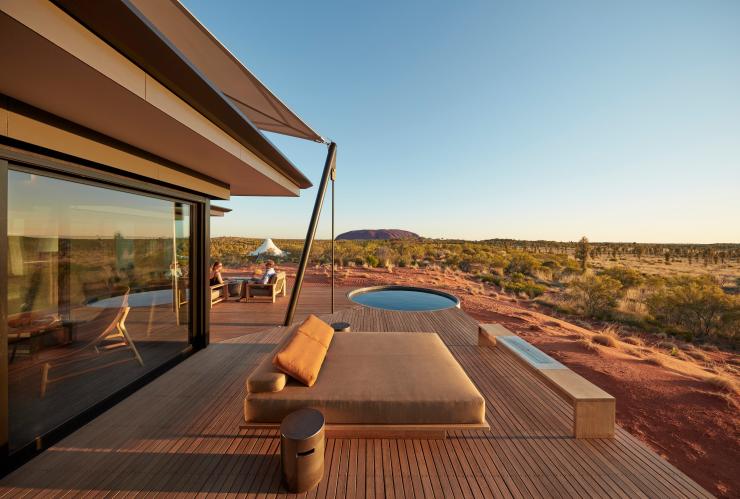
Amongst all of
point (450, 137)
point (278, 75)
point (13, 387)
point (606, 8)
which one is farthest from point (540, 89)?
point (13, 387)

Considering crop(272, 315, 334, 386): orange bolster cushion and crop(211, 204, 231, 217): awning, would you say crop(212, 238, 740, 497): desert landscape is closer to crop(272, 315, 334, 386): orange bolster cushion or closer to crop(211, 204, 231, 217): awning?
crop(272, 315, 334, 386): orange bolster cushion

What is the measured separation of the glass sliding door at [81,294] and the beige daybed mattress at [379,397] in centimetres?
212

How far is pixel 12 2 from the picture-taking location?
46.8 inches

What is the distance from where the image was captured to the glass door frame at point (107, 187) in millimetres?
2207

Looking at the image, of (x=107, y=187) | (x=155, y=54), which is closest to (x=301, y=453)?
(x=155, y=54)

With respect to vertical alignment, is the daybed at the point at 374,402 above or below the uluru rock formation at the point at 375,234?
below

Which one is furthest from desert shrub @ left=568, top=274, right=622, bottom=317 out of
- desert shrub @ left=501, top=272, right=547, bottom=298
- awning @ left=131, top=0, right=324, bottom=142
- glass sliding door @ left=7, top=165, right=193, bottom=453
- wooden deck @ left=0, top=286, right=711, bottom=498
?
glass sliding door @ left=7, top=165, right=193, bottom=453

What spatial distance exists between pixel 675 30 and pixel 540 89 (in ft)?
12.1

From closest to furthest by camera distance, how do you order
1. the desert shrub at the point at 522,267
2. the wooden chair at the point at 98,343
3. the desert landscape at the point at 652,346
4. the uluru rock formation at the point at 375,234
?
the wooden chair at the point at 98,343
the desert landscape at the point at 652,346
the desert shrub at the point at 522,267
the uluru rock formation at the point at 375,234

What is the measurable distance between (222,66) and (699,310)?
45.9 feet

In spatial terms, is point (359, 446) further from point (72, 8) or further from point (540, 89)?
point (540, 89)

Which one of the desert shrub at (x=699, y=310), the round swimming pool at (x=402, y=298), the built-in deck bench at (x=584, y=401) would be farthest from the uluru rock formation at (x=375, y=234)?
the built-in deck bench at (x=584, y=401)

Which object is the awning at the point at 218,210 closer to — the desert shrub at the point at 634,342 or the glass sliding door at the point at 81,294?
the glass sliding door at the point at 81,294

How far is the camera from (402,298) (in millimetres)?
9273
